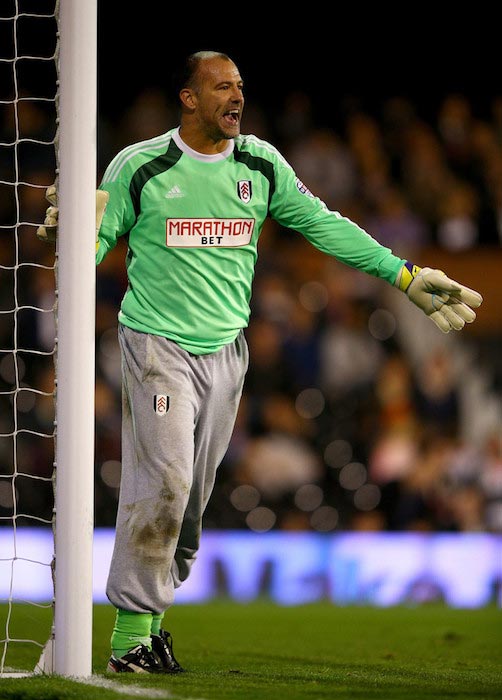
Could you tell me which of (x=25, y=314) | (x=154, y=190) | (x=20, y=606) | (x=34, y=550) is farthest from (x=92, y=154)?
(x=25, y=314)

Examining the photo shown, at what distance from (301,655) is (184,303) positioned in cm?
184

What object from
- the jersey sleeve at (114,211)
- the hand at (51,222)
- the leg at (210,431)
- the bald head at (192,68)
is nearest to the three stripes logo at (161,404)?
the leg at (210,431)

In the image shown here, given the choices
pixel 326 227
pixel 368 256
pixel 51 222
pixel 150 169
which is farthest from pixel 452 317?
pixel 51 222

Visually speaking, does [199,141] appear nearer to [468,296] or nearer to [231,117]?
[231,117]

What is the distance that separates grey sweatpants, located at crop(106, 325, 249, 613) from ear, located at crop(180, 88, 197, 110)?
86 centimetres

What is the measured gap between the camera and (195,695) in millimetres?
3936

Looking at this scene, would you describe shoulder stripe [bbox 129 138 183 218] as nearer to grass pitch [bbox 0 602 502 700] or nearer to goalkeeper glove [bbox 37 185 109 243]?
goalkeeper glove [bbox 37 185 109 243]

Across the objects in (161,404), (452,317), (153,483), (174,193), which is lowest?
(153,483)

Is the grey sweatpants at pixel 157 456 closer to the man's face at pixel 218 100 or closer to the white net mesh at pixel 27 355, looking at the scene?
the man's face at pixel 218 100

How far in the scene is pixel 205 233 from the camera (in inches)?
190

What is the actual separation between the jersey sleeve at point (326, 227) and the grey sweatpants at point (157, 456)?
0.62 meters

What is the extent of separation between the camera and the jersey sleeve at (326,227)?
4945 millimetres

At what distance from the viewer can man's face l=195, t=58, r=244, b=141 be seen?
190 inches

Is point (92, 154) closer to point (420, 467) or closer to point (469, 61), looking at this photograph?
point (420, 467)
